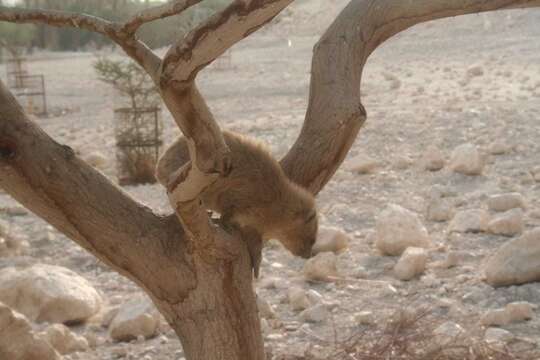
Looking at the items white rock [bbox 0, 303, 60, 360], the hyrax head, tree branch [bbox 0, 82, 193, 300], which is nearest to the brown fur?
the hyrax head

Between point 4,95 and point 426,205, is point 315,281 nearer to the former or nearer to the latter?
point 426,205

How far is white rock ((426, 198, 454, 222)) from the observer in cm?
663

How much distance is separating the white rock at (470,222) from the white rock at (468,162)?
1.40 meters

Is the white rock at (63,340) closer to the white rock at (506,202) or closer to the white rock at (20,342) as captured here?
the white rock at (20,342)

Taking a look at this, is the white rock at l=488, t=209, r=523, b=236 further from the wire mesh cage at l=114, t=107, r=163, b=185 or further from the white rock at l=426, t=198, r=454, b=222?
the wire mesh cage at l=114, t=107, r=163, b=185

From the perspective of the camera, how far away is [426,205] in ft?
23.1

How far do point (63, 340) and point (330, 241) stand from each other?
79.3 inches

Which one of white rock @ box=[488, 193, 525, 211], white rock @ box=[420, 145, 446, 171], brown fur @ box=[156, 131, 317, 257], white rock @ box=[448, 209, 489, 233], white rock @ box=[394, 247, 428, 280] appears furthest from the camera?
white rock @ box=[420, 145, 446, 171]

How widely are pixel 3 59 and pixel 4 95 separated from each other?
22988 millimetres

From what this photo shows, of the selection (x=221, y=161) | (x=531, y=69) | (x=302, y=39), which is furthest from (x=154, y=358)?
(x=302, y=39)

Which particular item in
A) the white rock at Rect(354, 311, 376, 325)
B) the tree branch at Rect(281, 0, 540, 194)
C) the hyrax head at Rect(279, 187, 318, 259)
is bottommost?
the white rock at Rect(354, 311, 376, 325)

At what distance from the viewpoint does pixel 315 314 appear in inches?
193

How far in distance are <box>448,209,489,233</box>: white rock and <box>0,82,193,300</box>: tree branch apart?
3593 millimetres

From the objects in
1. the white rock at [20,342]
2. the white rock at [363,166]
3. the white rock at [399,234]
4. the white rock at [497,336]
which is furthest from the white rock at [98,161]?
the white rock at [497,336]
